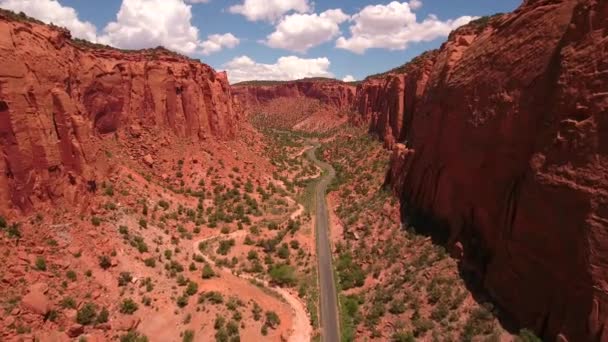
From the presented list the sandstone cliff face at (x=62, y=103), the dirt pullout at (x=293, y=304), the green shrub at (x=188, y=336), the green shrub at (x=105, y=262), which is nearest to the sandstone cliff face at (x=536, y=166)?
the dirt pullout at (x=293, y=304)

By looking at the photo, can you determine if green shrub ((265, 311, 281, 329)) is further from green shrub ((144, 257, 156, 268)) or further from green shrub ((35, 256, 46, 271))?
green shrub ((35, 256, 46, 271))

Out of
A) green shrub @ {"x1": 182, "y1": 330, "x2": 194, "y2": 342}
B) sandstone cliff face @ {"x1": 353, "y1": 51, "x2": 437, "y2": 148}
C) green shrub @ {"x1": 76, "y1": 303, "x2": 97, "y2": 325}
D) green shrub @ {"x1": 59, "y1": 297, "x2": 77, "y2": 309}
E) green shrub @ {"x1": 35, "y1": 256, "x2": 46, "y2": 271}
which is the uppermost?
sandstone cliff face @ {"x1": 353, "y1": 51, "x2": 437, "y2": 148}

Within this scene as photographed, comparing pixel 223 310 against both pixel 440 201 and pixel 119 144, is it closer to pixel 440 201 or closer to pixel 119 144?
pixel 440 201

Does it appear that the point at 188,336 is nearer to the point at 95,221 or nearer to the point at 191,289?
the point at 191,289

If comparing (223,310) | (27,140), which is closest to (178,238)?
(223,310)

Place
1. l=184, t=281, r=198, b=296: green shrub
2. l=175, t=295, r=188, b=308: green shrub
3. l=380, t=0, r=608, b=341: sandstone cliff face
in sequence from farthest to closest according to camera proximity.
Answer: l=184, t=281, r=198, b=296: green shrub
l=175, t=295, r=188, b=308: green shrub
l=380, t=0, r=608, b=341: sandstone cliff face

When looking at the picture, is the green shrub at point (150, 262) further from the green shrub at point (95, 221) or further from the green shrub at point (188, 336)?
the green shrub at point (188, 336)

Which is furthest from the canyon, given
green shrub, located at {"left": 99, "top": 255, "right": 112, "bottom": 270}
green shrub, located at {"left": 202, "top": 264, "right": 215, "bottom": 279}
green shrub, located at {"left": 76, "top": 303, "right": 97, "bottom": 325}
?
green shrub, located at {"left": 76, "top": 303, "right": 97, "bottom": 325}
